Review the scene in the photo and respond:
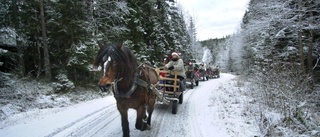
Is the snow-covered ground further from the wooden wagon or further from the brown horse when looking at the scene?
the brown horse

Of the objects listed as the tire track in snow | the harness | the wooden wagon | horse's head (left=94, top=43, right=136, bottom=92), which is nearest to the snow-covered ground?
the tire track in snow

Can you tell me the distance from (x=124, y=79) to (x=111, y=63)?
683 mm

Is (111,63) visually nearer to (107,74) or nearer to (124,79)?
(107,74)

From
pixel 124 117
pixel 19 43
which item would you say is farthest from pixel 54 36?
pixel 124 117

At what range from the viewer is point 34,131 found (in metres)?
5.36

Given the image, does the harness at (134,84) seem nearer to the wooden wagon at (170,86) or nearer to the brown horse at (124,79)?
the brown horse at (124,79)

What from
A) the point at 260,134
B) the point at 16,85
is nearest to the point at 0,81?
the point at 16,85

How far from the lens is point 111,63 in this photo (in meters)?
3.47

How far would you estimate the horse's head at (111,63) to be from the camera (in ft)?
11.0

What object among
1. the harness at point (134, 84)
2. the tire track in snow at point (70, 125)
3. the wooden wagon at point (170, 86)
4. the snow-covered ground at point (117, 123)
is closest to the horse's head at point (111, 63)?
the harness at point (134, 84)

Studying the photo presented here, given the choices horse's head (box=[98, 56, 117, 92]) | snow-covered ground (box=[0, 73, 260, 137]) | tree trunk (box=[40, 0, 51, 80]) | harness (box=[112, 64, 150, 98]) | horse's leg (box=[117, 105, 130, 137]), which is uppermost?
tree trunk (box=[40, 0, 51, 80])

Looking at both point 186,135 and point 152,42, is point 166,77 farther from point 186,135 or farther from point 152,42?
point 152,42

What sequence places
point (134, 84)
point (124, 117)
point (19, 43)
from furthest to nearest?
point (19, 43), point (124, 117), point (134, 84)

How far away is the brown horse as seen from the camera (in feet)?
11.3
